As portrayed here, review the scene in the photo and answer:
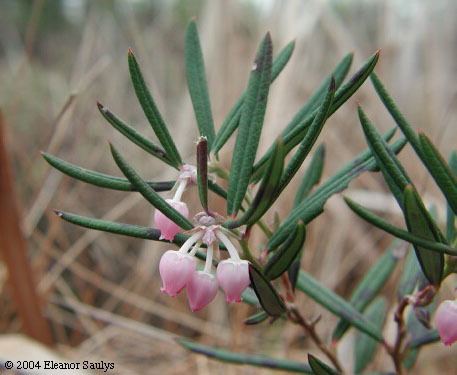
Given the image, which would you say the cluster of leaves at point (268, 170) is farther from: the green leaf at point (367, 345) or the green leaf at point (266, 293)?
the green leaf at point (367, 345)

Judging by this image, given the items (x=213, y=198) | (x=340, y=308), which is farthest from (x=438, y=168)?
(x=213, y=198)

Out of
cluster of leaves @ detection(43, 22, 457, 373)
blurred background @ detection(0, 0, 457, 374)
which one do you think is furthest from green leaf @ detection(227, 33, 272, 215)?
blurred background @ detection(0, 0, 457, 374)

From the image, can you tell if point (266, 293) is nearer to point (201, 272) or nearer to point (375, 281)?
point (201, 272)

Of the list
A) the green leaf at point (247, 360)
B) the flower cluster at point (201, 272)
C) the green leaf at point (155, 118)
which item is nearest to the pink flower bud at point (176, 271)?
the flower cluster at point (201, 272)

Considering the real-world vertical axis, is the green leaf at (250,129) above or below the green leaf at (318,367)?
above

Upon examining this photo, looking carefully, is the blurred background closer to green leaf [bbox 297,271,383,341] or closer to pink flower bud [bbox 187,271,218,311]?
green leaf [bbox 297,271,383,341]

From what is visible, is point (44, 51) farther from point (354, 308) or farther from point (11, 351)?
point (354, 308)
